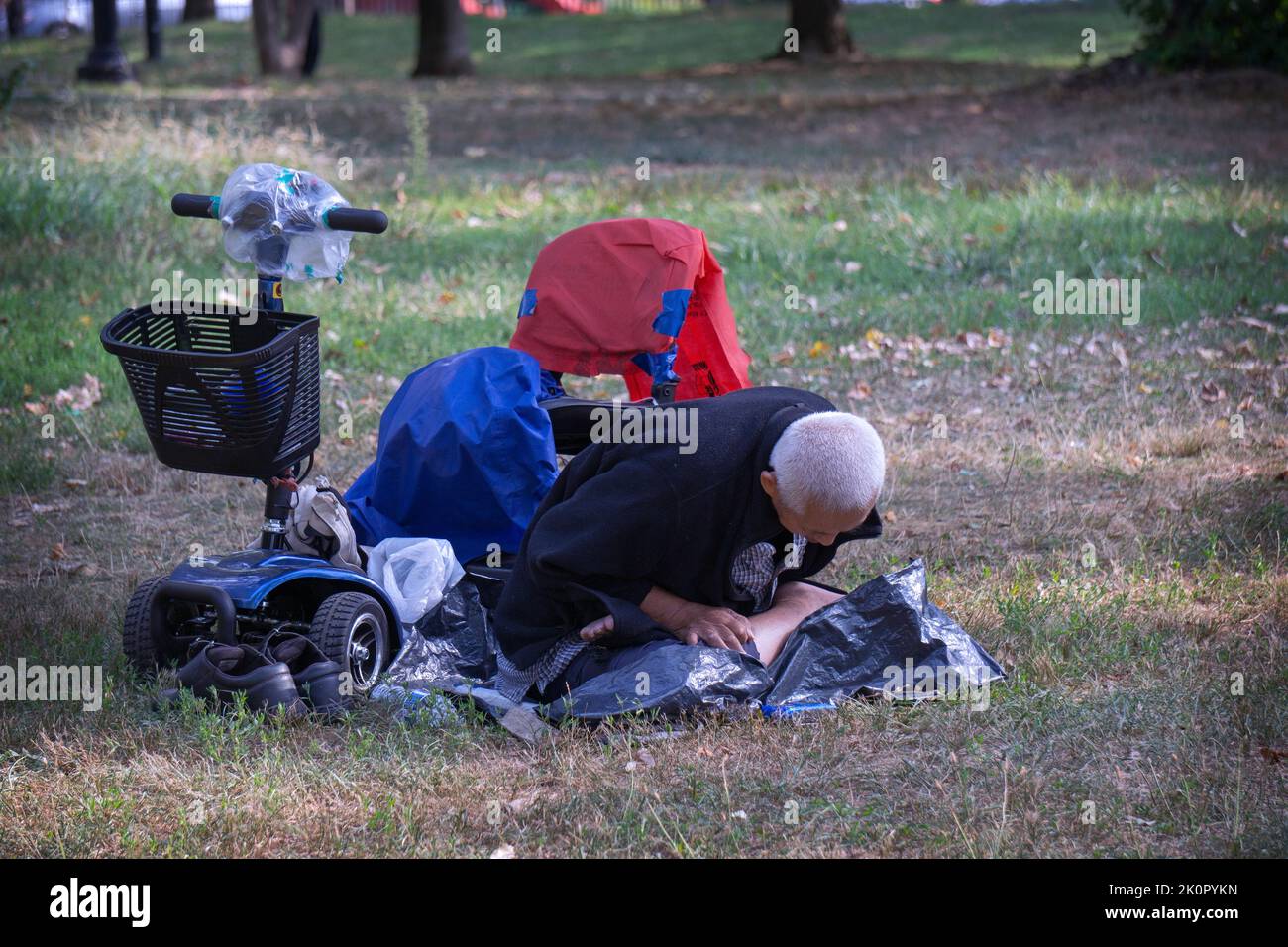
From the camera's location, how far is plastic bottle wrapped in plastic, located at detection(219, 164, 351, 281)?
427 centimetres

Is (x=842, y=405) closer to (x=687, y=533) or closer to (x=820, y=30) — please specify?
(x=687, y=533)

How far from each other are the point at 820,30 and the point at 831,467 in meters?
22.1

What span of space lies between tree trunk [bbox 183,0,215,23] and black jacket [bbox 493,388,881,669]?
35409 mm

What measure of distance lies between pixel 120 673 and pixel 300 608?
0.62 metres

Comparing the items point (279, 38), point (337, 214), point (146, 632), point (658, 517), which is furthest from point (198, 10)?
point (658, 517)

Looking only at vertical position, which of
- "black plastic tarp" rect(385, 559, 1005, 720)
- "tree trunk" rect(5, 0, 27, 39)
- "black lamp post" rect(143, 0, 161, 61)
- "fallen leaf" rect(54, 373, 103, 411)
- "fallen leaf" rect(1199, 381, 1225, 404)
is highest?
"tree trunk" rect(5, 0, 27, 39)

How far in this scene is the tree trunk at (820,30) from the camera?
2419cm

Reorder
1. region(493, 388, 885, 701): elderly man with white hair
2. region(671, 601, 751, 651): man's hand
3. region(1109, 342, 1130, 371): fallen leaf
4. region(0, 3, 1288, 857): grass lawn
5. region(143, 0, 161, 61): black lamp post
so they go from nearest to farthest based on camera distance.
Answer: region(0, 3, 1288, 857): grass lawn → region(493, 388, 885, 701): elderly man with white hair → region(671, 601, 751, 651): man's hand → region(1109, 342, 1130, 371): fallen leaf → region(143, 0, 161, 61): black lamp post

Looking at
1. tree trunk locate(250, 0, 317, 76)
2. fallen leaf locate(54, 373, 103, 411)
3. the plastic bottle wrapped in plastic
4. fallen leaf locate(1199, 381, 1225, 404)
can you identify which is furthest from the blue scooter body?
tree trunk locate(250, 0, 317, 76)

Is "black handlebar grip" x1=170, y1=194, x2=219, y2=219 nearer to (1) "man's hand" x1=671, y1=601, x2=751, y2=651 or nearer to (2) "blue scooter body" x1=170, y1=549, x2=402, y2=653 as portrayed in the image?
(2) "blue scooter body" x1=170, y1=549, x2=402, y2=653

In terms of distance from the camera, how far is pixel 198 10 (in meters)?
35.8

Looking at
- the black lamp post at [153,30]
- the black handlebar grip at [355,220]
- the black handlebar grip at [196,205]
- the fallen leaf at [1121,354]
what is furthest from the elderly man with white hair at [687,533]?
the black lamp post at [153,30]

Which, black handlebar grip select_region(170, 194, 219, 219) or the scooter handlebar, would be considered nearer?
the scooter handlebar

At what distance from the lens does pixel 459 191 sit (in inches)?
506
